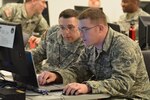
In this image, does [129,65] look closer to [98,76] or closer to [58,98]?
[98,76]

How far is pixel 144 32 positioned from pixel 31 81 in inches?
54.6

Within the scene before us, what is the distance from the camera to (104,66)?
232cm

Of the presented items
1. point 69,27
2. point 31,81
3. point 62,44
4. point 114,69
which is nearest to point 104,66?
point 114,69

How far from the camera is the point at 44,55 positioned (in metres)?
3.18

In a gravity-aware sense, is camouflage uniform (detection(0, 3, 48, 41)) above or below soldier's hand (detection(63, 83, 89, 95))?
above

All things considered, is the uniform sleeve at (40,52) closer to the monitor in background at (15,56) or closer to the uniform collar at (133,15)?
the monitor in background at (15,56)

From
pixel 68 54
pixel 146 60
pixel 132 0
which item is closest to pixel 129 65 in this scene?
pixel 146 60

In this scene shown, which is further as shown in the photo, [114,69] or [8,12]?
[8,12]

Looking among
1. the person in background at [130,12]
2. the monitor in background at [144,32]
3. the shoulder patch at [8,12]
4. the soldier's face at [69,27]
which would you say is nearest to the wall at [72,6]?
the person in background at [130,12]

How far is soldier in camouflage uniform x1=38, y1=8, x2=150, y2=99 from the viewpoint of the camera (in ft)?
6.97

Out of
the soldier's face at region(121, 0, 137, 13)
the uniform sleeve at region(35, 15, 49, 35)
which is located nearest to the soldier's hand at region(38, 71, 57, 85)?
the uniform sleeve at region(35, 15, 49, 35)

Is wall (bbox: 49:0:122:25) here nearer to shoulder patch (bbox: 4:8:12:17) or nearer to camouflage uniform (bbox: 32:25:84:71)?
shoulder patch (bbox: 4:8:12:17)

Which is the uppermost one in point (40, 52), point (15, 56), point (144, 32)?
point (15, 56)

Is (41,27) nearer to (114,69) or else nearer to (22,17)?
(22,17)
